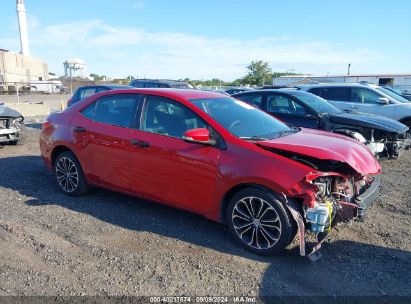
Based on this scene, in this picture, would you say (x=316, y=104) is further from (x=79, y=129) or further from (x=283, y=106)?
(x=79, y=129)

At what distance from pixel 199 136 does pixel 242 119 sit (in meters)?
0.83

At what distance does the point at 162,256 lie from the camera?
3.84 metres

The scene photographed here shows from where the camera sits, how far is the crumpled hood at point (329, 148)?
150 inches

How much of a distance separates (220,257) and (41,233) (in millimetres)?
2172

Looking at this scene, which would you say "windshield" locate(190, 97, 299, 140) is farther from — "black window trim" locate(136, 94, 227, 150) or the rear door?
the rear door

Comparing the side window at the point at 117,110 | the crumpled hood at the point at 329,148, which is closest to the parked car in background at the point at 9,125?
the side window at the point at 117,110

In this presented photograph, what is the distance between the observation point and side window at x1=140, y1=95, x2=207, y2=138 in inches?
171

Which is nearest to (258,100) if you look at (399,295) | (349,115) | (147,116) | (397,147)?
(349,115)

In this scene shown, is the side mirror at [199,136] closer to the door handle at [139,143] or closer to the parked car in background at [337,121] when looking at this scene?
the door handle at [139,143]

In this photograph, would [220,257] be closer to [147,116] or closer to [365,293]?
[365,293]

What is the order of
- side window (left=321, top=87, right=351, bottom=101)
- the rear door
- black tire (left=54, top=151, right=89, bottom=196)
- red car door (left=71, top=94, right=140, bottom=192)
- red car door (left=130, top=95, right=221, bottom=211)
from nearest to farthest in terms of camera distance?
red car door (left=130, top=95, right=221, bottom=211) → red car door (left=71, top=94, right=140, bottom=192) → black tire (left=54, top=151, right=89, bottom=196) → the rear door → side window (left=321, top=87, right=351, bottom=101)

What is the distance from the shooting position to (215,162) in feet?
13.2

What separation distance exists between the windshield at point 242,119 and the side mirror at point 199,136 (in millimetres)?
277

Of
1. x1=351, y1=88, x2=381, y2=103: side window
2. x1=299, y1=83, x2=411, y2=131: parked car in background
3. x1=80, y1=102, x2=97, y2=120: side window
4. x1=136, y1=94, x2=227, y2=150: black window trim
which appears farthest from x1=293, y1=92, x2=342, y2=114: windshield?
x1=80, y1=102, x2=97, y2=120: side window
